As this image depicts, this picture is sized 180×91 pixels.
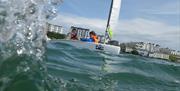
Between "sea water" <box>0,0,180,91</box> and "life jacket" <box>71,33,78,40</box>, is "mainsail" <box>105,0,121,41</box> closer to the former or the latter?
"life jacket" <box>71,33,78,40</box>

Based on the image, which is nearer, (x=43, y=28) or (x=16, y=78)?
(x=16, y=78)

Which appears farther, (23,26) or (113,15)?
(113,15)

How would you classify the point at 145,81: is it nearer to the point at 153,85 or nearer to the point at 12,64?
the point at 153,85

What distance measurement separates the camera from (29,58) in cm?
615

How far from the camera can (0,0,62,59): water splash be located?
6.30 metres

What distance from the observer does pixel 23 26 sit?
6383 millimetres

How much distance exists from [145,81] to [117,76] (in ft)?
1.85

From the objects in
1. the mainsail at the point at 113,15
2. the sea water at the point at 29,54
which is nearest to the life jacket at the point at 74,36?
the mainsail at the point at 113,15

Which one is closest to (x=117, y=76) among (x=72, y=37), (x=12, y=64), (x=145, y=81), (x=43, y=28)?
(x=145, y=81)

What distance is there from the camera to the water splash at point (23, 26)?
6305 mm

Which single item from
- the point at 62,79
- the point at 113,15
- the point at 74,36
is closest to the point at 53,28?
the point at 74,36

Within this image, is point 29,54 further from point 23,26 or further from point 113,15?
point 113,15

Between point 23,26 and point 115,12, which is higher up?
point 115,12

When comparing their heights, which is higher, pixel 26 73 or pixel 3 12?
pixel 3 12
